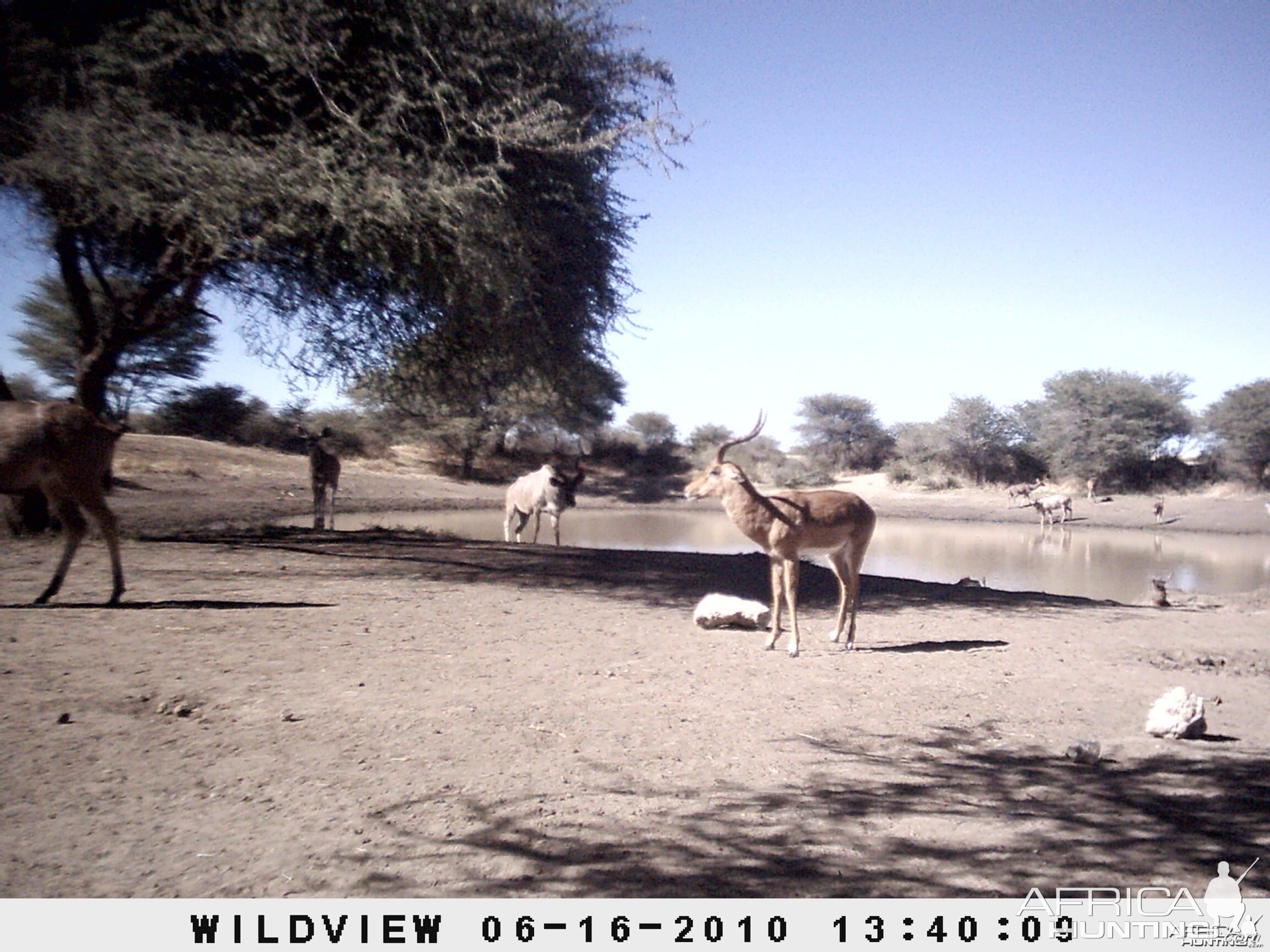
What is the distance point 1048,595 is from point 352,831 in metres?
11.8

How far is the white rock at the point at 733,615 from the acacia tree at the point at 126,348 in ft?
22.3

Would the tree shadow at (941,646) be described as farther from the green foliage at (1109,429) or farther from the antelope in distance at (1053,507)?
the green foliage at (1109,429)

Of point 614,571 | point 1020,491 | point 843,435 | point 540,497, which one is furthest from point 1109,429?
point 614,571

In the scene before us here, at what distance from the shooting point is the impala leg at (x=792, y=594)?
7516 millimetres

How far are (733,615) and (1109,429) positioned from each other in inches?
1349

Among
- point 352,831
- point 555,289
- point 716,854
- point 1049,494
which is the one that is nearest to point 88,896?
point 352,831

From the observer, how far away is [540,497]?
1814 cm

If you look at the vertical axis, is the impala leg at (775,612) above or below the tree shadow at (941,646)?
above

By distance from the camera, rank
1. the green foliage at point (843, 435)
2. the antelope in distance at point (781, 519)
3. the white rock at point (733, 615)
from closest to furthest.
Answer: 1. the antelope in distance at point (781, 519)
2. the white rock at point (733, 615)
3. the green foliage at point (843, 435)

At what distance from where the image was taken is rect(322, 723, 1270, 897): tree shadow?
3.30 metres

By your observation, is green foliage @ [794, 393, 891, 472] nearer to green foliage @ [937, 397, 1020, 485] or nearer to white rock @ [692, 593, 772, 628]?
green foliage @ [937, 397, 1020, 485]

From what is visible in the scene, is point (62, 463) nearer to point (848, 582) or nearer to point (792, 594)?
point (792, 594)

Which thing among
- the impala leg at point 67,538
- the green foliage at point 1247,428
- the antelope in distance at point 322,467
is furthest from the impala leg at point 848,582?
the green foliage at point 1247,428

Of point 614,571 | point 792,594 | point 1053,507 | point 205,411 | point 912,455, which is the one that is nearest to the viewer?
point 792,594
